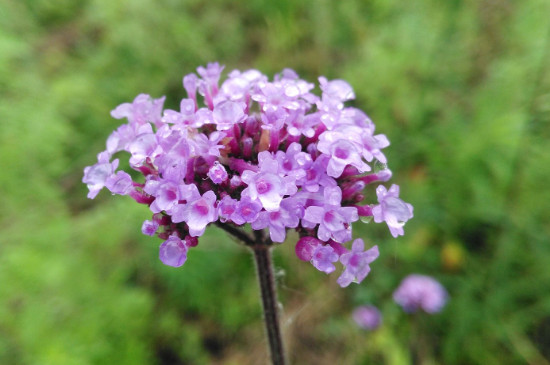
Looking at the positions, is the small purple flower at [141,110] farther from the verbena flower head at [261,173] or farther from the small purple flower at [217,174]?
the small purple flower at [217,174]

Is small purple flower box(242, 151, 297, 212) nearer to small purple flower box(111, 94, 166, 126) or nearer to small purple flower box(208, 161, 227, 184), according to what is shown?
small purple flower box(208, 161, 227, 184)

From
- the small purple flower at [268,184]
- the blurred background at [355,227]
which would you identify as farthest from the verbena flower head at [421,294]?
the small purple flower at [268,184]

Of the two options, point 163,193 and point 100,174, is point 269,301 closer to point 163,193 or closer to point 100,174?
point 163,193

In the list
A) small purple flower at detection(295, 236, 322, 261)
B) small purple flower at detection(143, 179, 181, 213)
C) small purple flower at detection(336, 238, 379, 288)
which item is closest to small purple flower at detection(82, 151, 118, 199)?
small purple flower at detection(143, 179, 181, 213)

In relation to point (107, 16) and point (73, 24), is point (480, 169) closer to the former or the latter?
point (107, 16)

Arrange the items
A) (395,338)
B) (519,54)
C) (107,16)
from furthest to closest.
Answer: (107,16)
(519,54)
(395,338)

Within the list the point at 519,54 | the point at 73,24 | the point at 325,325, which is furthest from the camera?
the point at 73,24

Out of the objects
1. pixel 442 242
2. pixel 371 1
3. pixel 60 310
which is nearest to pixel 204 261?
pixel 60 310

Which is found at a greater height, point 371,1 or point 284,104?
point 371,1
